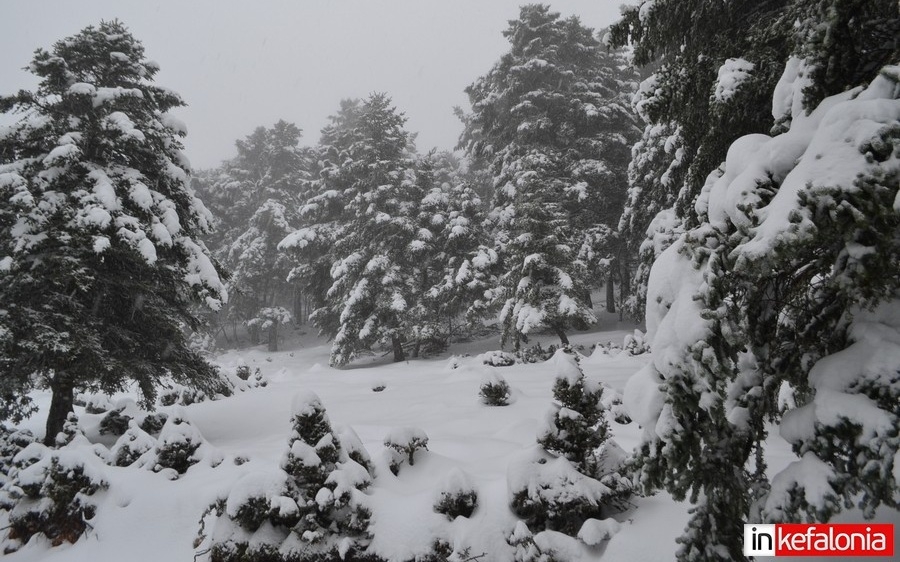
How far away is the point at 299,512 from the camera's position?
4.32 meters

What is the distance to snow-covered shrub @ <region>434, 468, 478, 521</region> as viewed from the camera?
14.3 ft

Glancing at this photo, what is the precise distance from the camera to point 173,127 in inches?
358

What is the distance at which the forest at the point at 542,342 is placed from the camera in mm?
2146

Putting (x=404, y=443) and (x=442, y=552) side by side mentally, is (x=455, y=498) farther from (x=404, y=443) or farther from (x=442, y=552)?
(x=404, y=443)

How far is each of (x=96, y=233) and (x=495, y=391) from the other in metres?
7.60

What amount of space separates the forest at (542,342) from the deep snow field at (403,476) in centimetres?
4

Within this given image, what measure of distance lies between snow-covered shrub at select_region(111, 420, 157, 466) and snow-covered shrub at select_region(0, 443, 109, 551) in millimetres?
1000

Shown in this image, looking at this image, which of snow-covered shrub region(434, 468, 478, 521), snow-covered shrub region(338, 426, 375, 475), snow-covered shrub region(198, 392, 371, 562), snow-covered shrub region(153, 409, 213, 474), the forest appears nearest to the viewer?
the forest

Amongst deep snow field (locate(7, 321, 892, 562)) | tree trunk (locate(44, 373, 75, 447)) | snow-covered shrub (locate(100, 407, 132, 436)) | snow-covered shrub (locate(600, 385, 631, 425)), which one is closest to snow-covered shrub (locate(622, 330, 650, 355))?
deep snow field (locate(7, 321, 892, 562))

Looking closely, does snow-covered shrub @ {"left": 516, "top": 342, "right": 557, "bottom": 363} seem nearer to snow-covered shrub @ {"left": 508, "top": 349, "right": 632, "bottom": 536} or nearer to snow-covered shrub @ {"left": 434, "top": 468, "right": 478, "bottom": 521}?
snow-covered shrub @ {"left": 508, "top": 349, "right": 632, "bottom": 536}

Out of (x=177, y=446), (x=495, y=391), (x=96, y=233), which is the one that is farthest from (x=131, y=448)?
(x=495, y=391)

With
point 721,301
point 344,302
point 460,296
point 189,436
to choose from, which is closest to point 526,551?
point 721,301

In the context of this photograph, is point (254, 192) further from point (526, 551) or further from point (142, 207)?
point (526, 551)

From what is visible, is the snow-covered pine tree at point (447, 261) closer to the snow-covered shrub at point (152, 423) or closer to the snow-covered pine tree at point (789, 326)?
the snow-covered shrub at point (152, 423)
